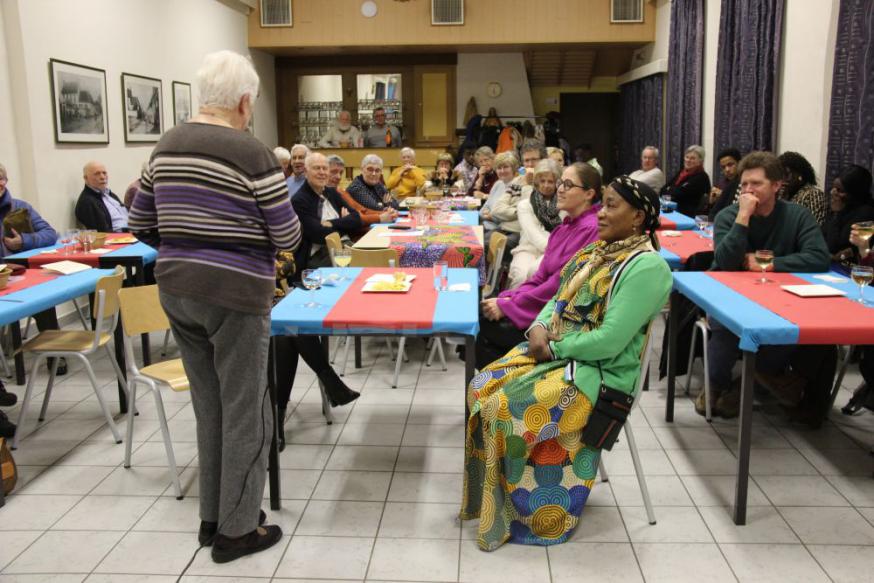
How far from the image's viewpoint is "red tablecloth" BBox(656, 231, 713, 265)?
161 inches

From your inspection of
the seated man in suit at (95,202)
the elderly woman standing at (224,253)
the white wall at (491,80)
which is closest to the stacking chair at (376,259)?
the elderly woman standing at (224,253)

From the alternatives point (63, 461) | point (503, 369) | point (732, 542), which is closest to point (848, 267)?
point (732, 542)

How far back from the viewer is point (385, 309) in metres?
2.72

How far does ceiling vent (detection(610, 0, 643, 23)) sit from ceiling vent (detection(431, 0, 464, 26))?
2119 mm

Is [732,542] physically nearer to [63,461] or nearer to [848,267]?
[848,267]

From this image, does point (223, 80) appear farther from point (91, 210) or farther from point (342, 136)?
point (342, 136)

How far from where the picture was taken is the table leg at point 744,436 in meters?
2.48

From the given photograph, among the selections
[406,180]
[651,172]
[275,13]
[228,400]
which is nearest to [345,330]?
[228,400]

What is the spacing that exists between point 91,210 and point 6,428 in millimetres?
2875

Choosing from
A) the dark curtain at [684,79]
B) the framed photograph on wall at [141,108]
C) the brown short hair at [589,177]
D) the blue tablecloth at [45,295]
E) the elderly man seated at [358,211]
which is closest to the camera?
the blue tablecloth at [45,295]

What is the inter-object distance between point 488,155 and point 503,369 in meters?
5.47

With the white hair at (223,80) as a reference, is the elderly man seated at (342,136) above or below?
above

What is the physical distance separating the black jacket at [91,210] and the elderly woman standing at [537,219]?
3.34 m

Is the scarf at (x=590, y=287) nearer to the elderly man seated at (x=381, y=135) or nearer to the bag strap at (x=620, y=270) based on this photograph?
the bag strap at (x=620, y=270)
